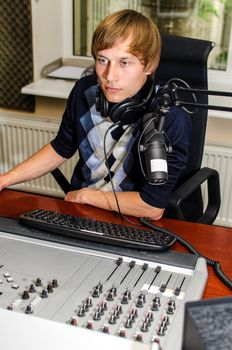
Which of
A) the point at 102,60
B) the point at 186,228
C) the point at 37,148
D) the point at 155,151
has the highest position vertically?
the point at 102,60

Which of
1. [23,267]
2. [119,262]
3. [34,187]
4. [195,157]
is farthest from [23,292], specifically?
[34,187]

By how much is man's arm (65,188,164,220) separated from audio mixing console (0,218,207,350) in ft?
0.82

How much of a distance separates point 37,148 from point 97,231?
1.54m

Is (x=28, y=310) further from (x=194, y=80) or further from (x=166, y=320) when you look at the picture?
(x=194, y=80)

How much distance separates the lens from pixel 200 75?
5.20 feet

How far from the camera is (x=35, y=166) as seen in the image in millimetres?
1618

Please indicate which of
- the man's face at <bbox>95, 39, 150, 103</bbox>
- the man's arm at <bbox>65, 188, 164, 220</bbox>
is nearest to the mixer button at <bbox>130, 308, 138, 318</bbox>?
the man's arm at <bbox>65, 188, 164, 220</bbox>

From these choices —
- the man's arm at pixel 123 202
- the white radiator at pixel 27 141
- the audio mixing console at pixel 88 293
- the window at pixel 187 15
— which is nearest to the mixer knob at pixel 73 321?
the audio mixing console at pixel 88 293

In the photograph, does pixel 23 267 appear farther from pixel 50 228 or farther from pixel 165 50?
pixel 165 50

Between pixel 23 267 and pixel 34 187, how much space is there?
1.77 metres

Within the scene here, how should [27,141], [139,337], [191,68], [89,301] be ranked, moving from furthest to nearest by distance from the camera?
[27,141] → [191,68] → [89,301] → [139,337]

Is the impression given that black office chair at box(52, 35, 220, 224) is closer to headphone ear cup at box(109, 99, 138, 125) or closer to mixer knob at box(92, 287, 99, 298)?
headphone ear cup at box(109, 99, 138, 125)

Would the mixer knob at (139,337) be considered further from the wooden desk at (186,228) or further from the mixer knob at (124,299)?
the wooden desk at (186,228)

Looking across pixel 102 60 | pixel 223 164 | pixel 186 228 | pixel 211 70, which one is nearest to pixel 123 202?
pixel 186 228
